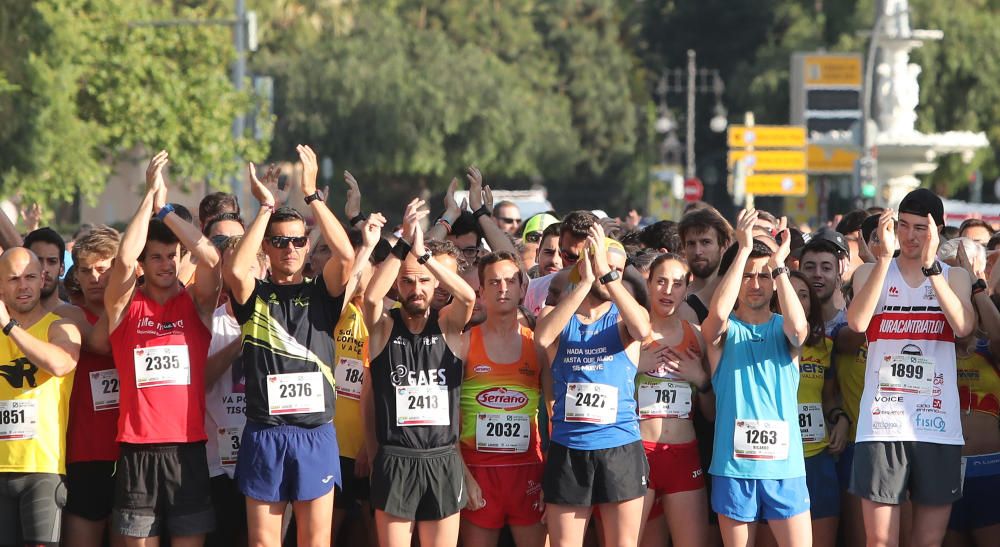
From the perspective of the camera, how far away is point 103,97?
26.1 meters

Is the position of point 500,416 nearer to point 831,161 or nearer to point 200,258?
point 200,258

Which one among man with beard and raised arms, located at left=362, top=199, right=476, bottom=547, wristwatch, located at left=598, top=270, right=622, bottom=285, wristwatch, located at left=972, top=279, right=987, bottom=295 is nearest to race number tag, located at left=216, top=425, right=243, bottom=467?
man with beard and raised arms, located at left=362, top=199, right=476, bottom=547

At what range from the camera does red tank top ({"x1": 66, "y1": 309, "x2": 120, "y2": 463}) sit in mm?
7746

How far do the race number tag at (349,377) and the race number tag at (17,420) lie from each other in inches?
60.7

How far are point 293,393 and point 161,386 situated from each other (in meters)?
0.63

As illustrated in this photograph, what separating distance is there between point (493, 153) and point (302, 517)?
4867cm

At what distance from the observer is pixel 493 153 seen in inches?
2199

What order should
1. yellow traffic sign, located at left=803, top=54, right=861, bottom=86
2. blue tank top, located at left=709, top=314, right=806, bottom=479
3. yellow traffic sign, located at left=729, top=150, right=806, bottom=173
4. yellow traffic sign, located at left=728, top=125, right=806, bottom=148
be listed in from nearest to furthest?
1. blue tank top, located at left=709, top=314, right=806, bottom=479
2. yellow traffic sign, located at left=728, top=125, right=806, bottom=148
3. yellow traffic sign, located at left=729, top=150, right=806, bottom=173
4. yellow traffic sign, located at left=803, top=54, right=861, bottom=86

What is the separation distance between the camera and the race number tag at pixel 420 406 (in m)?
7.52

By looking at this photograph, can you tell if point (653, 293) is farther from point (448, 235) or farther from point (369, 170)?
point (369, 170)

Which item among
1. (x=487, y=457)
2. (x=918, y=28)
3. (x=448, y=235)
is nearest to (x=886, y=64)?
(x=918, y=28)

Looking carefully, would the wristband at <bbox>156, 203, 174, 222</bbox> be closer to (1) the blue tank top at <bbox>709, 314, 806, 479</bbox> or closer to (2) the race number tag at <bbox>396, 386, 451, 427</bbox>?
(2) the race number tag at <bbox>396, 386, 451, 427</bbox>

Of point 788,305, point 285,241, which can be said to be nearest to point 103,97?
point 285,241

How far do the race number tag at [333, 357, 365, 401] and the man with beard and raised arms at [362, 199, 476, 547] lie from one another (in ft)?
1.72
